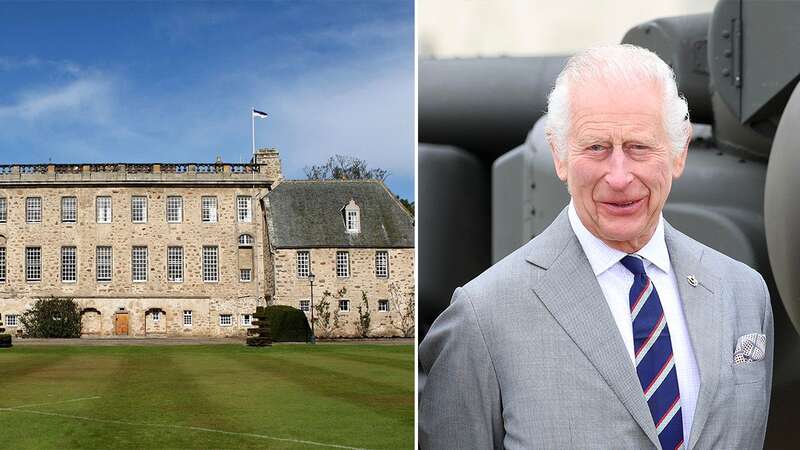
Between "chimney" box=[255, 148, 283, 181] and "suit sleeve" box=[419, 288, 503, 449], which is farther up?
"chimney" box=[255, 148, 283, 181]

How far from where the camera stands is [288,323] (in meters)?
29.7

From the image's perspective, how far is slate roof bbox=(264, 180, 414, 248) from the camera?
28172 millimetres

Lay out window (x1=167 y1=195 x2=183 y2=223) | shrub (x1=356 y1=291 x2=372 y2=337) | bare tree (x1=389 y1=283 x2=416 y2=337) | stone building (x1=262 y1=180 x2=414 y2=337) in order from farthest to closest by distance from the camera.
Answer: window (x1=167 y1=195 x2=183 y2=223)
shrub (x1=356 y1=291 x2=372 y2=337)
stone building (x1=262 y1=180 x2=414 y2=337)
bare tree (x1=389 y1=283 x2=416 y2=337)

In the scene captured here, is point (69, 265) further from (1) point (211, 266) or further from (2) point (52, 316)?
(1) point (211, 266)

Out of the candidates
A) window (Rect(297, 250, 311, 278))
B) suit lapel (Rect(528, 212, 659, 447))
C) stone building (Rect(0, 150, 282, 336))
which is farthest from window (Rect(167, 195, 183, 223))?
suit lapel (Rect(528, 212, 659, 447))

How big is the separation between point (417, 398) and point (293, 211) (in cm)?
2714

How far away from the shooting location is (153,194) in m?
30.2

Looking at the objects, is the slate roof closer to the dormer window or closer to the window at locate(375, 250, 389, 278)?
the dormer window

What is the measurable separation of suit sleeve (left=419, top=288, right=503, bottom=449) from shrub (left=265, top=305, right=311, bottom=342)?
27280 millimetres

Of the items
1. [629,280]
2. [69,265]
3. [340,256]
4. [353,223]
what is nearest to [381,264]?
[340,256]

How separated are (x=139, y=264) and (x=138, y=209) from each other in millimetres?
1575

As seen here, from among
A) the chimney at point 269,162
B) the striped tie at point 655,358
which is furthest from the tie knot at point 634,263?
the chimney at point 269,162

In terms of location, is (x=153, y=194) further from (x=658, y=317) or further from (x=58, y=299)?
(x=658, y=317)

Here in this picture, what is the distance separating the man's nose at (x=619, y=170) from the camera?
4.95ft
